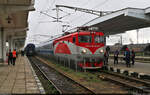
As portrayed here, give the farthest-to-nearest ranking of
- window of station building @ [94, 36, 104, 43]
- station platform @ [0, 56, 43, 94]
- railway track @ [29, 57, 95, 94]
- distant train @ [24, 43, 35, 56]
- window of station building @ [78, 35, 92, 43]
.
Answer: distant train @ [24, 43, 35, 56]
window of station building @ [94, 36, 104, 43]
window of station building @ [78, 35, 92, 43]
railway track @ [29, 57, 95, 94]
station platform @ [0, 56, 43, 94]

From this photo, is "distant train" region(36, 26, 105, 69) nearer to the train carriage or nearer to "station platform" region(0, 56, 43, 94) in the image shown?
the train carriage

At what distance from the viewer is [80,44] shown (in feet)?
48.7

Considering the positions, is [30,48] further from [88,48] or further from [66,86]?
[66,86]

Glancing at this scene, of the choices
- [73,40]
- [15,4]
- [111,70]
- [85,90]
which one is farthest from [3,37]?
[85,90]

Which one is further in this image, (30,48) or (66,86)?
Answer: (30,48)

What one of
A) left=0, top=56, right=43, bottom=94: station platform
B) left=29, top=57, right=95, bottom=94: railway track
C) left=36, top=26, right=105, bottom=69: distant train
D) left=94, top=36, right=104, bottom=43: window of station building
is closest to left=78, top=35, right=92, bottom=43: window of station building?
left=36, top=26, right=105, bottom=69: distant train

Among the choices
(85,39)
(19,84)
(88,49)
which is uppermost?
(85,39)

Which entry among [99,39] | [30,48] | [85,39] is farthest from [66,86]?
[30,48]

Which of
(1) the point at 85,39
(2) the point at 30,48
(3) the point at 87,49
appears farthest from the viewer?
(2) the point at 30,48

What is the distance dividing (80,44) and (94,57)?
1.38 m

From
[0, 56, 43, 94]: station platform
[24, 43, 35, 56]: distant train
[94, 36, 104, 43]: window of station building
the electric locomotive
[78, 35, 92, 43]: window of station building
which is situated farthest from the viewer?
[24, 43, 35, 56]: distant train

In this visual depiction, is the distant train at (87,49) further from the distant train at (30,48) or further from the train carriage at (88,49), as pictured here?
the distant train at (30,48)

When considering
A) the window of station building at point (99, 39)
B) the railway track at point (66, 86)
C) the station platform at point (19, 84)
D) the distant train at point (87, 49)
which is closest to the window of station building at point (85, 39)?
the distant train at point (87, 49)

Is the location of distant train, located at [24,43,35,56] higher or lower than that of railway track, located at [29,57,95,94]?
higher
